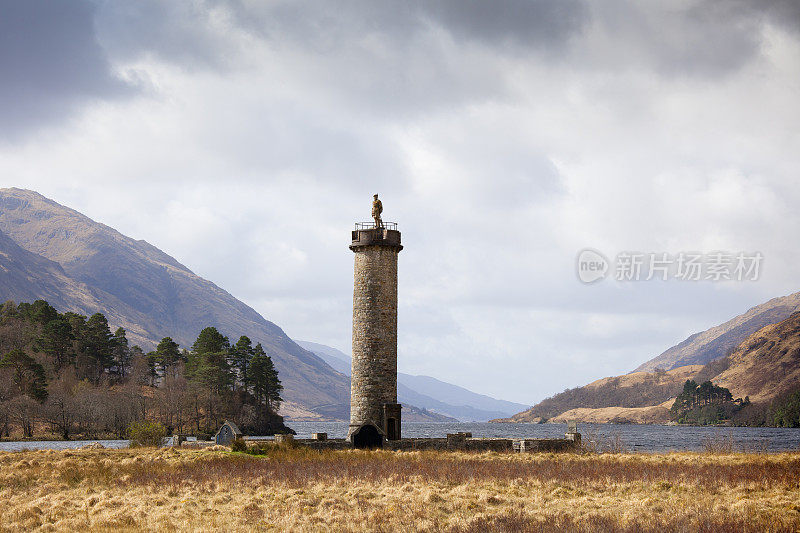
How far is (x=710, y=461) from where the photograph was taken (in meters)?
33.5

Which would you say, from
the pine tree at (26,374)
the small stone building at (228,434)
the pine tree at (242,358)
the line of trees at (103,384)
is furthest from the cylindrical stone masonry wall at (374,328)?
the pine tree at (242,358)

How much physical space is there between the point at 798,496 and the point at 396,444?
68.9ft

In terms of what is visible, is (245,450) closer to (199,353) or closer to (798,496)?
(798,496)

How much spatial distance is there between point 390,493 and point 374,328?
18339mm

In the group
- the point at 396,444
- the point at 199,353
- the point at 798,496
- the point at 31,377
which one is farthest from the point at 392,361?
the point at 199,353

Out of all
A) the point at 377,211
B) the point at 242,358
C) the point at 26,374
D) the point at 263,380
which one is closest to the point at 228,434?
the point at 377,211

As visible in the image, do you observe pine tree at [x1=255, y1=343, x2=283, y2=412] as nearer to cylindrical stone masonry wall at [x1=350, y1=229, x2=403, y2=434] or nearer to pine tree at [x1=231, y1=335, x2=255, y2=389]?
pine tree at [x1=231, y1=335, x2=255, y2=389]

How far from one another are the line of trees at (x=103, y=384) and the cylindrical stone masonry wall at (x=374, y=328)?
172 ft

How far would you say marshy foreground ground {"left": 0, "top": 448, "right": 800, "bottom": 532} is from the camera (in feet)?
59.2

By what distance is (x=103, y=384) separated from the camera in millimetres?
101062

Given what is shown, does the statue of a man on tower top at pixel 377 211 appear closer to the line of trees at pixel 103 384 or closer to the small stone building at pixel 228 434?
the small stone building at pixel 228 434

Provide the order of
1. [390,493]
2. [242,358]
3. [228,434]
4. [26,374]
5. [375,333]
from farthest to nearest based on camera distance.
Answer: [242,358], [26,374], [375,333], [228,434], [390,493]

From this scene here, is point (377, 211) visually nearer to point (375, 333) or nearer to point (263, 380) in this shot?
point (375, 333)

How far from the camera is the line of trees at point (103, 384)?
8219 cm
